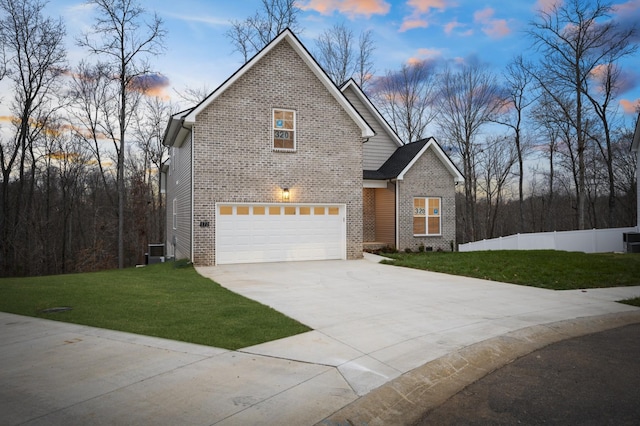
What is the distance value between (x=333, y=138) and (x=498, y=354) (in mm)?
12545

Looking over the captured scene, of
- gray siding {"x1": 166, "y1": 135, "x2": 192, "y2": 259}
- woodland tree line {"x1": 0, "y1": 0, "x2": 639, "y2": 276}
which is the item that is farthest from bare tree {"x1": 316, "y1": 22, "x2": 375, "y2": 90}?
gray siding {"x1": 166, "y1": 135, "x2": 192, "y2": 259}

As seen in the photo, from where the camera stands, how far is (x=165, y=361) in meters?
5.00

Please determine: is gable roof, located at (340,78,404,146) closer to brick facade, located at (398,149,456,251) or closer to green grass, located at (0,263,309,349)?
brick facade, located at (398,149,456,251)

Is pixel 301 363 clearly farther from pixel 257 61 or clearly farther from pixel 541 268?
pixel 257 61

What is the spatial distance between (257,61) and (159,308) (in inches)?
428

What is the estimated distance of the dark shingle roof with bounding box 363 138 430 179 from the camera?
20.4m

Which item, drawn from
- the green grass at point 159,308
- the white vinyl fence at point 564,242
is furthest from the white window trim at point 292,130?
the white vinyl fence at point 564,242

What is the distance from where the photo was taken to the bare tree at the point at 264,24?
2895 cm

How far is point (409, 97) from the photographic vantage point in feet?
117

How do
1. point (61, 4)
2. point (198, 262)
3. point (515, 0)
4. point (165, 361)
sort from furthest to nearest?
point (61, 4) < point (515, 0) < point (198, 262) < point (165, 361)

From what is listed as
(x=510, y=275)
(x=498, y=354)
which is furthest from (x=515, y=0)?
(x=498, y=354)

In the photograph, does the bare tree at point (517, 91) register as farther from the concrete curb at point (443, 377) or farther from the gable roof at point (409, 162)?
the concrete curb at point (443, 377)

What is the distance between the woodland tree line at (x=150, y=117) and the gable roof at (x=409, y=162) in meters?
12.5

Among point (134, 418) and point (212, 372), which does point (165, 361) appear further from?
point (134, 418)
